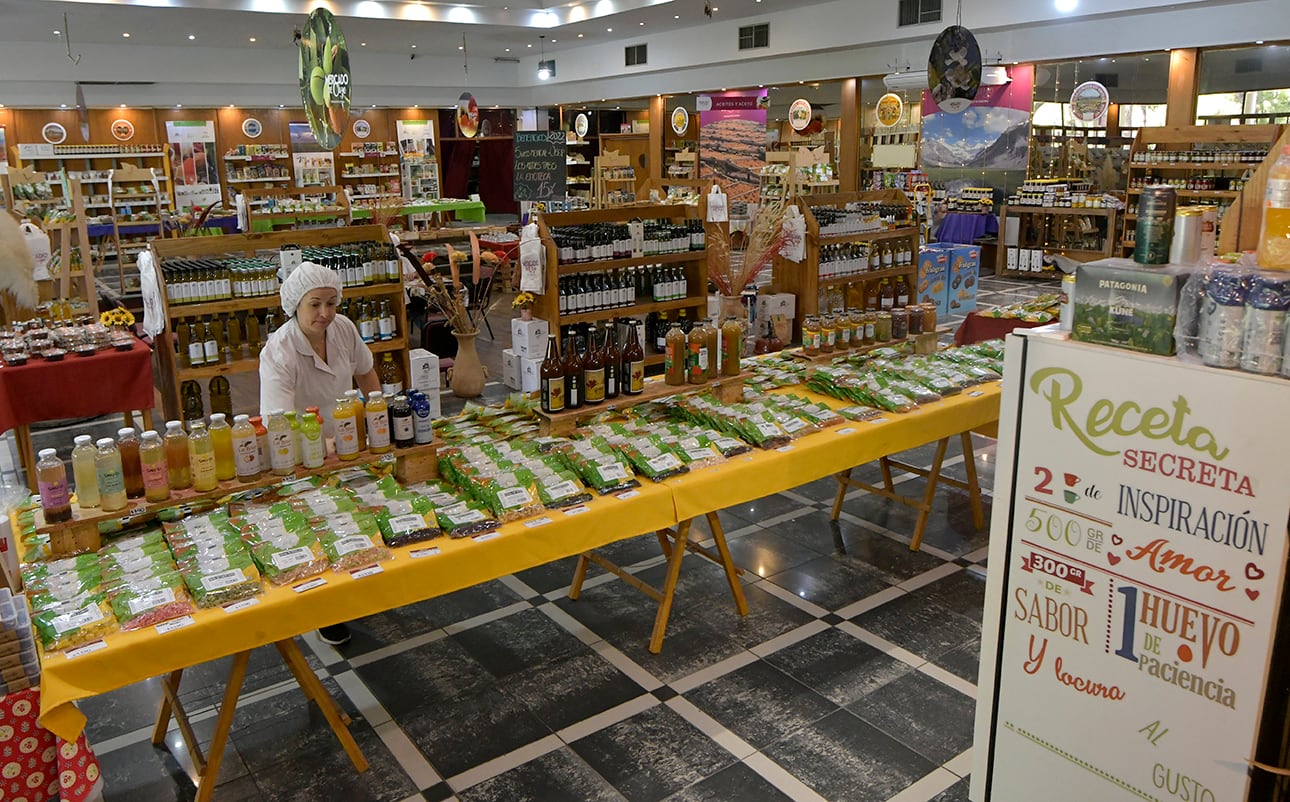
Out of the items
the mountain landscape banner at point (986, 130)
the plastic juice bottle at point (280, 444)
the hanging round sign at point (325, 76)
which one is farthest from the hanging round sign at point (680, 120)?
the plastic juice bottle at point (280, 444)

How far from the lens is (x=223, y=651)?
8.48 feet

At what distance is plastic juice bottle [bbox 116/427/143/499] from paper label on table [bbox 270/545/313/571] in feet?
1.71

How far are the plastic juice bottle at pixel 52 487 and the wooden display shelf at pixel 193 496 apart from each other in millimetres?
28

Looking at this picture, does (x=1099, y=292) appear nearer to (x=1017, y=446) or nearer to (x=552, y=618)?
(x=1017, y=446)

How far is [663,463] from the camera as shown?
358 centimetres

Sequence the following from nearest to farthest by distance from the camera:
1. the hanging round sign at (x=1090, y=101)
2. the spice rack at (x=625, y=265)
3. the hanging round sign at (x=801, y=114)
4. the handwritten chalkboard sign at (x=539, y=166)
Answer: the spice rack at (x=625, y=265), the handwritten chalkboard sign at (x=539, y=166), the hanging round sign at (x=1090, y=101), the hanging round sign at (x=801, y=114)

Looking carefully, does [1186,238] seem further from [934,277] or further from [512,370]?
[934,277]

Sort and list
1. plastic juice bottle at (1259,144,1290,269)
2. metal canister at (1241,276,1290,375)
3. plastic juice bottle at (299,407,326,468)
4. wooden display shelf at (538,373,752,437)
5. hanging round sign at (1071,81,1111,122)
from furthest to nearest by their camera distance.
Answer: hanging round sign at (1071,81,1111,122) < wooden display shelf at (538,373,752,437) < plastic juice bottle at (299,407,326,468) < plastic juice bottle at (1259,144,1290,269) < metal canister at (1241,276,1290,375)

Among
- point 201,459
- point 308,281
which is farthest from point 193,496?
point 308,281

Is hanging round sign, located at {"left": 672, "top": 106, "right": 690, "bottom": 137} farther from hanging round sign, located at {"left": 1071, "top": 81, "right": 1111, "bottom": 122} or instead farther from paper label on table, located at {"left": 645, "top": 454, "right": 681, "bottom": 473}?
paper label on table, located at {"left": 645, "top": 454, "right": 681, "bottom": 473}

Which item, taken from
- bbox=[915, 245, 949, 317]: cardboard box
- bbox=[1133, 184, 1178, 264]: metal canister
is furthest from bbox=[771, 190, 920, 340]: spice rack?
bbox=[1133, 184, 1178, 264]: metal canister

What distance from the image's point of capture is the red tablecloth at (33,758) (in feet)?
7.98

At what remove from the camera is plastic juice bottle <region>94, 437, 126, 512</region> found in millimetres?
2748

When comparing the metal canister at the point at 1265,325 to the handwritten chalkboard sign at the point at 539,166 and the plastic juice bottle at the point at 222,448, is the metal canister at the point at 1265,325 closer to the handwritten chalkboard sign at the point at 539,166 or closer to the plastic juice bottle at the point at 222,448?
the plastic juice bottle at the point at 222,448
